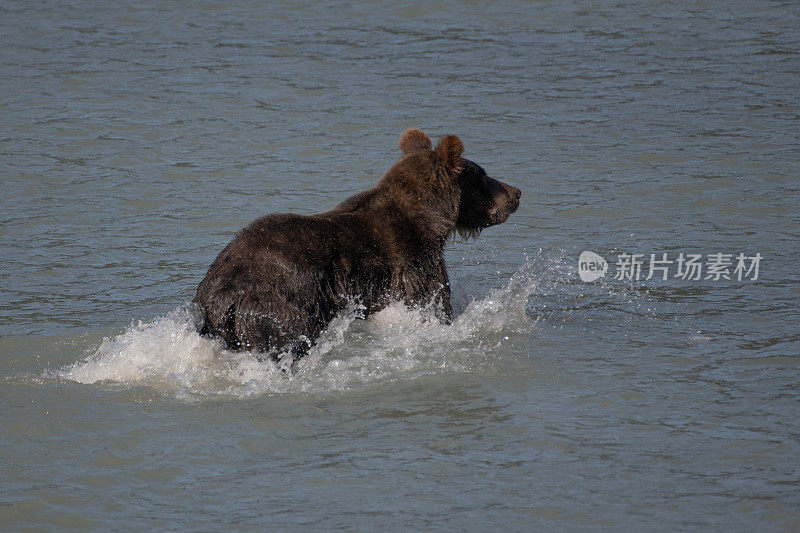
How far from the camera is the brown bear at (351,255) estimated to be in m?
6.66

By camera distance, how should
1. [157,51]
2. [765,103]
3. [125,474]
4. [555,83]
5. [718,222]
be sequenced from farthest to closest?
[157,51] < [555,83] < [765,103] < [718,222] < [125,474]

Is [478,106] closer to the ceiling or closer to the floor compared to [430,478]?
closer to the ceiling

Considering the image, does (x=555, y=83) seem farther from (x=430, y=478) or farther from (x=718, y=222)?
(x=430, y=478)

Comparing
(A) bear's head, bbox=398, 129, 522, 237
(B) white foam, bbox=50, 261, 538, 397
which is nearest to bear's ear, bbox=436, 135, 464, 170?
(A) bear's head, bbox=398, 129, 522, 237

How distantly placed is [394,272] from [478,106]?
25.8 feet

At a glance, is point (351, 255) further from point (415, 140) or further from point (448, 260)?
point (448, 260)

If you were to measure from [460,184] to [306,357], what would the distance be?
2.13m

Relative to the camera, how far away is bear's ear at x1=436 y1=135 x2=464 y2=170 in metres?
7.78

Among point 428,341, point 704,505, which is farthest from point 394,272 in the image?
point 704,505

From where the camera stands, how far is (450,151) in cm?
786

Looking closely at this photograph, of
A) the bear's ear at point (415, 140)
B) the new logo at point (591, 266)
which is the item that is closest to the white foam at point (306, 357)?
the bear's ear at point (415, 140)

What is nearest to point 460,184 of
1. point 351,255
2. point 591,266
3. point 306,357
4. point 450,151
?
point 450,151

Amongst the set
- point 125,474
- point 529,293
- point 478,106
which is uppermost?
point 478,106

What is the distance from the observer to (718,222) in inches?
430
